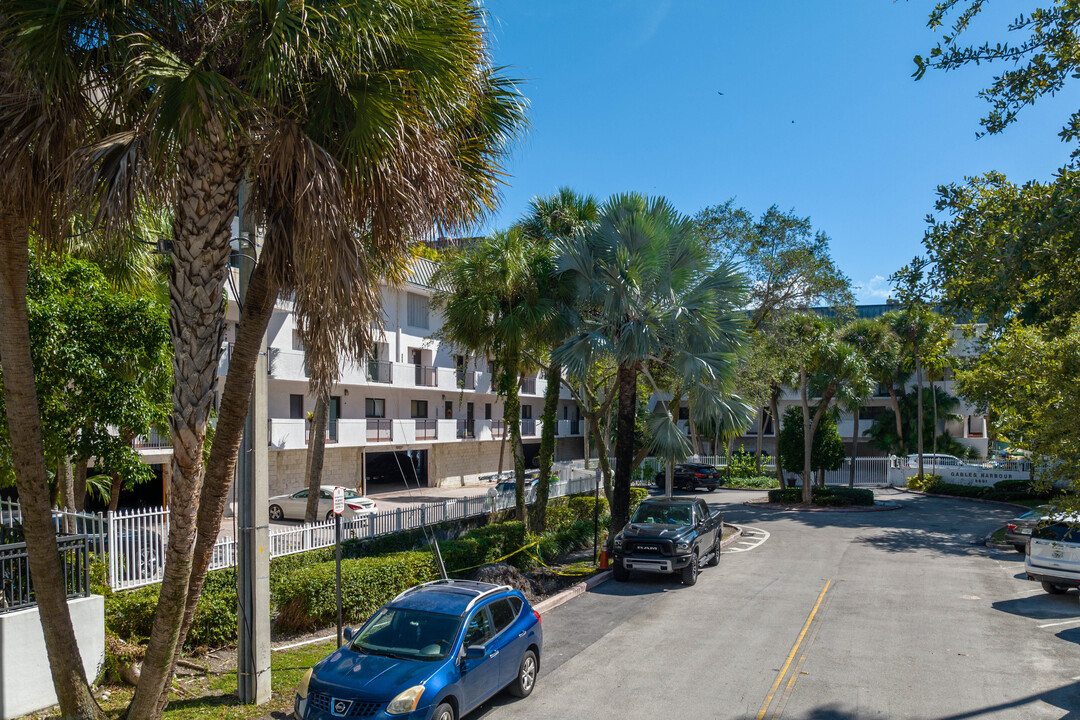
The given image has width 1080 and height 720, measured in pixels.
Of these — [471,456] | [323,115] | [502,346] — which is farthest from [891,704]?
[471,456]

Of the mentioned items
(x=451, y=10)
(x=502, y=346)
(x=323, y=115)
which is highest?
(x=451, y=10)

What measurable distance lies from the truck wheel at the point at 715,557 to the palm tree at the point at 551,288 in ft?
14.7

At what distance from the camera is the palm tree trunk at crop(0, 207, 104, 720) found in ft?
22.4

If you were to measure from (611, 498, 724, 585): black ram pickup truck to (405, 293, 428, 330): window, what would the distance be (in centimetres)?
2174

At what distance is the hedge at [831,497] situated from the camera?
33.2 m

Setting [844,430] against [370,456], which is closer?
[370,456]

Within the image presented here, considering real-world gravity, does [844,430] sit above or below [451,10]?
below

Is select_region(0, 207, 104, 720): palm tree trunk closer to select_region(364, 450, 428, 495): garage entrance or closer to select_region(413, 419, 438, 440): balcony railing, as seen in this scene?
select_region(413, 419, 438, 440): balcony railing

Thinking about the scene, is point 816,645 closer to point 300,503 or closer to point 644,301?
point 644,301

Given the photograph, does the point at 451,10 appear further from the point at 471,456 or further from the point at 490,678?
the point at 471,456

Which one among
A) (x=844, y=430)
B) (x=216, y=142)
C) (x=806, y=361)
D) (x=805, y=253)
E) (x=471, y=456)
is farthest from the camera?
(x=844, y=430)

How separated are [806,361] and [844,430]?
24847mm

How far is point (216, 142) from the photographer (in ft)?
22.1

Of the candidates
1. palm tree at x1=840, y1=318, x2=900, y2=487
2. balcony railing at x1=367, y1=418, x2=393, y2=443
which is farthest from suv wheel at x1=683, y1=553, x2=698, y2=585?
palm tree at x1=840, y1=318, x2=900, y2=487
